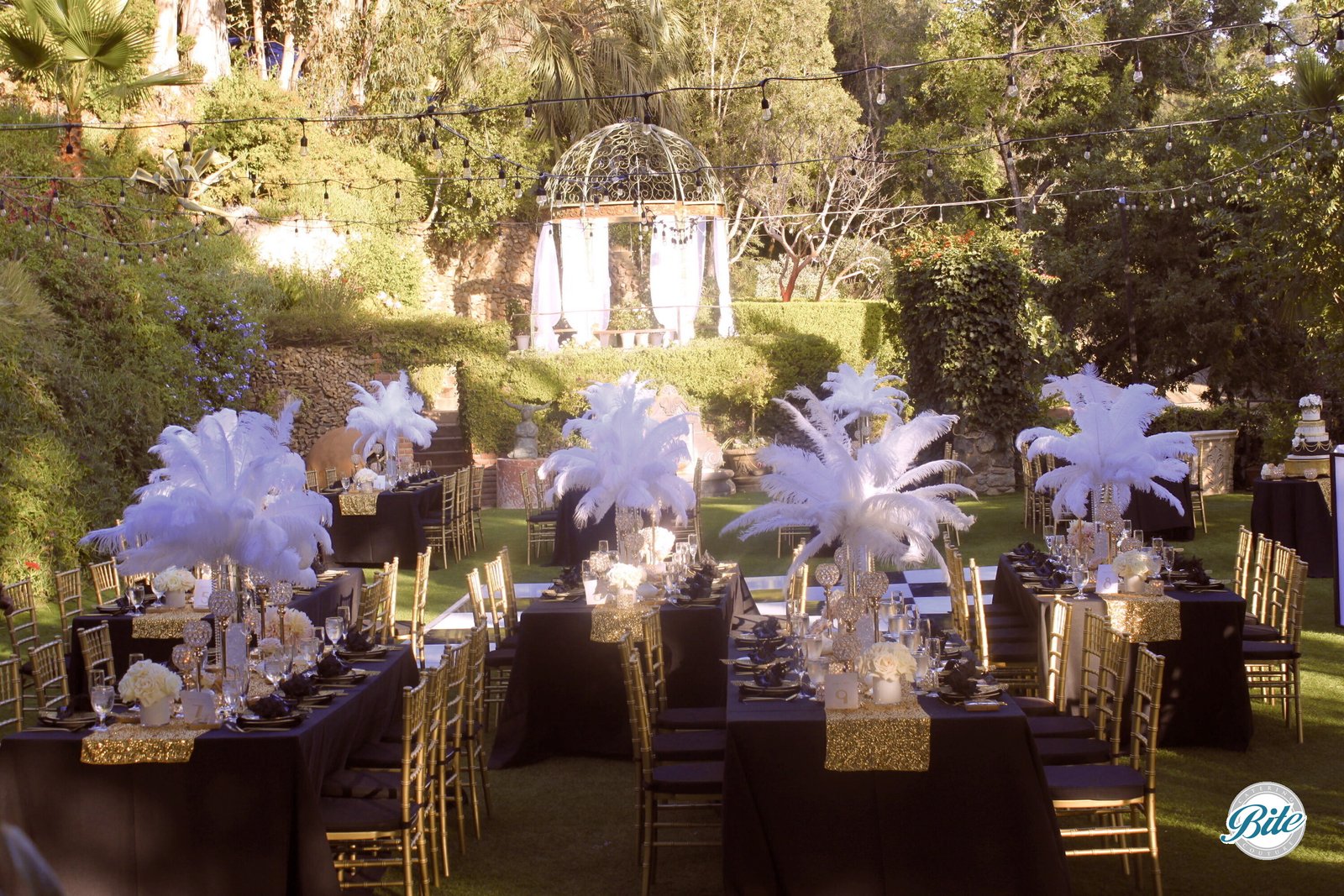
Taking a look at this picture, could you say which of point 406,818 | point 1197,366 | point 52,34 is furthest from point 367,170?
point 406,818

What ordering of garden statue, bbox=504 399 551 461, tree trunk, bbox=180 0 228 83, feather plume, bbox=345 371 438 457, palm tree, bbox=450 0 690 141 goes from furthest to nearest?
palm tree, bbox=450 0 690 141
tree trunk, bbox=180 0 228 83
garden statue, bbox=504 399 551 461
feather plume, bbox=345 371 438 457

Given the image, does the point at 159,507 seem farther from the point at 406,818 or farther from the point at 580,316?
the point at 580,316

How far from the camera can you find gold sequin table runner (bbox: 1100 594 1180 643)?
20.5 ft

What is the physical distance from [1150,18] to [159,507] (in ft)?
80.6

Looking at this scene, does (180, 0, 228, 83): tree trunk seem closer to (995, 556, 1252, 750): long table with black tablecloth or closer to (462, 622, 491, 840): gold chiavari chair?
(462, 622, 491, 840): gold chiavari chair

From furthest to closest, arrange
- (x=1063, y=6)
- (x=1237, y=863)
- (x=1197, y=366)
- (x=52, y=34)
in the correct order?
(x=1063, y=6) → (x=1197, y=366) → (x=52, y=34) → (x=1237, y=863)

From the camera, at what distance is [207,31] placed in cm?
2336

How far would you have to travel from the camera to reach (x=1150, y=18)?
25531 millimetres

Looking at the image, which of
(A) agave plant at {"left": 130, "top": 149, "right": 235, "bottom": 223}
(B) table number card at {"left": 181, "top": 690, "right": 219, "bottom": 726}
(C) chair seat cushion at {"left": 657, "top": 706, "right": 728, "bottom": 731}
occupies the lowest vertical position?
(C) chair seat cushion at {"left": 657, "top": 706, "right": 728, "bottom": 731}

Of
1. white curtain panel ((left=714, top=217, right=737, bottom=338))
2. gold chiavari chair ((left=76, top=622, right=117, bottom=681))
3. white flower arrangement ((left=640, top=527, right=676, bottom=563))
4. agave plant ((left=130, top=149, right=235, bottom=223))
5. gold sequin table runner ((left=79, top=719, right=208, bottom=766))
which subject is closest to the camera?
gold sequin table runner ((left=79, top=719, right=208, bottom=766))

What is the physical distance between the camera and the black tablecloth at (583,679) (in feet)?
22.0

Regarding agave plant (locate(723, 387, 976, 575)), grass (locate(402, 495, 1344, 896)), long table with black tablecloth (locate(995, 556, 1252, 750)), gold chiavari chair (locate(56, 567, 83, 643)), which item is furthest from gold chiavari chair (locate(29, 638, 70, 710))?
long table with black tablecloth (locate(995, 556, 1252, 750))

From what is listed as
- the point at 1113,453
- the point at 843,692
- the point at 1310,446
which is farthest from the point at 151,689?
the point at 1310,446

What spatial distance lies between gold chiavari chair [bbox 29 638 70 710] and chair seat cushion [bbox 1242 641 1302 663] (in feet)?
18.5
